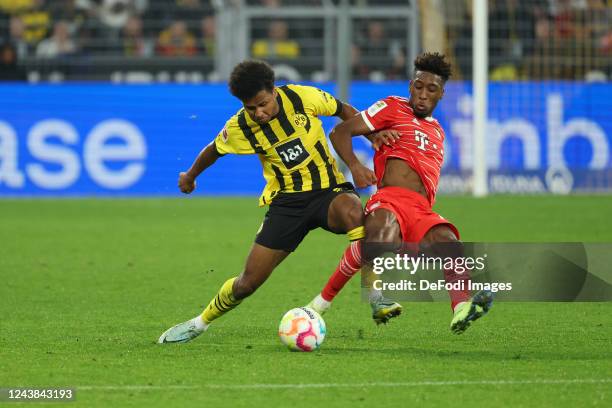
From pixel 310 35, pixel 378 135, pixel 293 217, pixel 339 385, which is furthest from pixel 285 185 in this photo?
pixel 310 35

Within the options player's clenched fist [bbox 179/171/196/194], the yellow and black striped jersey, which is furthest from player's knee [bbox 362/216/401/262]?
player's clenched fist [bbox 179/171/196/194]

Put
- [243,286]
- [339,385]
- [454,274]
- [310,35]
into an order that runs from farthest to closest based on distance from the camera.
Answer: [310,35] → [243,286] → [454,274] → [339,385]

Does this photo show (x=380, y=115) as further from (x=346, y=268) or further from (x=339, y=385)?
(x=339, y=385)

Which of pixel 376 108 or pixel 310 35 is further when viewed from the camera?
pixel 310 35

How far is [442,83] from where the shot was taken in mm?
7699

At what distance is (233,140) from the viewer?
297 inches

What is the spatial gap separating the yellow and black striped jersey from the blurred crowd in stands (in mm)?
13950

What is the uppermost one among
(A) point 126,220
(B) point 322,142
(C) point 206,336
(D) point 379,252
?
(B) point 322,142

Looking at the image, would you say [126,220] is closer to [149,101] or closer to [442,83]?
[149,101]

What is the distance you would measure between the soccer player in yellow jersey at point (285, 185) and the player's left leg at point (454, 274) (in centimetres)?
43

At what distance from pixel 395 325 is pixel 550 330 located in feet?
3.47

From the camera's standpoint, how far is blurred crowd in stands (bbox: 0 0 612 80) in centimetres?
2159

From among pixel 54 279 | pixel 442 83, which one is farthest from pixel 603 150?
pixel 442 83

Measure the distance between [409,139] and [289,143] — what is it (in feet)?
2.65
